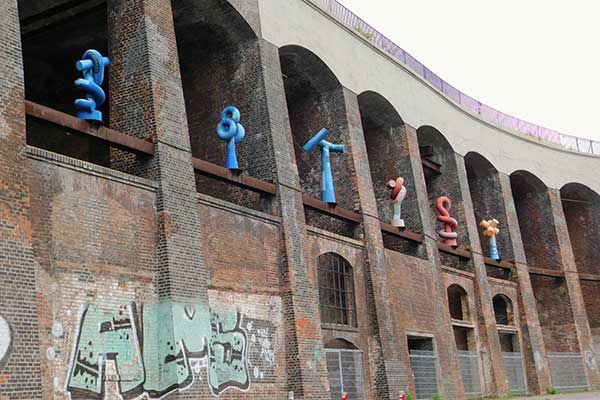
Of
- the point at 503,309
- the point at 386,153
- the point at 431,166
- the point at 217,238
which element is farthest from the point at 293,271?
the point at 503,309

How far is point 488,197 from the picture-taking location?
1319 inches

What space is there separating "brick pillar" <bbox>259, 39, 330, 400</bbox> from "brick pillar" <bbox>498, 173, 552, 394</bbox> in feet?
52.1

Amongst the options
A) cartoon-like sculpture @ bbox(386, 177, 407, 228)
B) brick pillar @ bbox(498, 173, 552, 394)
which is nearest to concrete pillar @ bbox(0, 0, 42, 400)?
cartoon-like sculpture @ bbox(386, 177, 407, 228)

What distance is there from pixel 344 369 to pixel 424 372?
4.45 metres

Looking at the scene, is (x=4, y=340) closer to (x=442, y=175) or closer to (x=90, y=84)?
(x=90, y=84)

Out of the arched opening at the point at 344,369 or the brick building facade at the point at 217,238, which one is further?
the arched opening at the point at 344,369

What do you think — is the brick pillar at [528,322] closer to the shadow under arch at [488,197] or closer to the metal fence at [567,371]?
the shadow under arch at [488,197]

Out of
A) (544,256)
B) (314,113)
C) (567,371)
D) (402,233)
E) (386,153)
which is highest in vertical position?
(314,113)

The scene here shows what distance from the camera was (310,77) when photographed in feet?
76.5

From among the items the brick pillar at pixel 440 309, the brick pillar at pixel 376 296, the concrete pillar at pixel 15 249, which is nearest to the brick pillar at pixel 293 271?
the brick pillar at pixel 376 296

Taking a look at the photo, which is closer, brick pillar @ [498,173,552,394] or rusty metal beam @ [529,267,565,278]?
brick pillar @ [498,173,552,394]

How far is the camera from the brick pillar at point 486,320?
27859 mm

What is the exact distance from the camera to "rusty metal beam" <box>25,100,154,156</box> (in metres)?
12.9

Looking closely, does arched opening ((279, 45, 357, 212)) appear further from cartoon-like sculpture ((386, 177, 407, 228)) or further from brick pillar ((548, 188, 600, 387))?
brick pillar ((548, 188, 600, 387))
